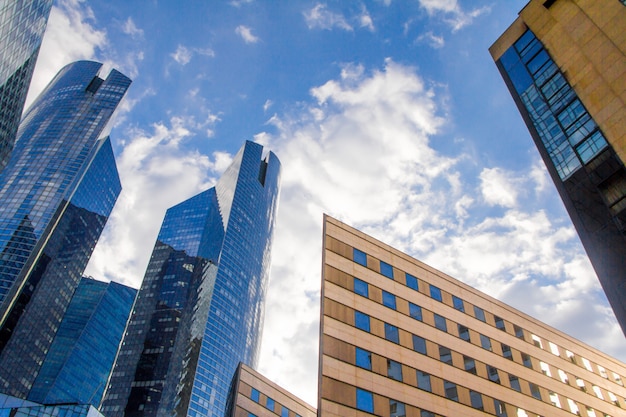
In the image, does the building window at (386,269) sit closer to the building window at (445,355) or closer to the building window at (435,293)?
the building window at (435,293)

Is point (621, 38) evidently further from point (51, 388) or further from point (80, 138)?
point (80, 138)

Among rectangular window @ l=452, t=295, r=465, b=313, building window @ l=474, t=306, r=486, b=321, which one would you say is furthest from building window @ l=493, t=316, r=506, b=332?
rectangular window @ l=452, t=295, r=465, b=313

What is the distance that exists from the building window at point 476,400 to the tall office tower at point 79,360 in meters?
166

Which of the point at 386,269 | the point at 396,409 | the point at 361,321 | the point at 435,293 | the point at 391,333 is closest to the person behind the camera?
the point at 396,409

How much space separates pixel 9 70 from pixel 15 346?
10647 centimetres

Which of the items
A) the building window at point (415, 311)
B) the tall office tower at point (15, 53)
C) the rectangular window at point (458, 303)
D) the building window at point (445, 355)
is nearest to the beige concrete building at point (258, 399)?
the building window at point (415, 311)

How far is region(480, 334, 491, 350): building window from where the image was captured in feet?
152

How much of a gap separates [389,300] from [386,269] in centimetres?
368

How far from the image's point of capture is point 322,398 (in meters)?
34.1

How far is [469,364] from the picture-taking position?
4341 cm

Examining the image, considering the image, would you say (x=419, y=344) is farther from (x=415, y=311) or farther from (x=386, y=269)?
(x=386, y=269)

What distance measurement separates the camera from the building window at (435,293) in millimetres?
46991

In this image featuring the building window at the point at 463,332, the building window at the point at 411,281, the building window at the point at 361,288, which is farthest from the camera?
the building window at the point at 411,281

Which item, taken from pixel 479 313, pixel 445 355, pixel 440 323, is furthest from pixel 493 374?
pixel 440 323
